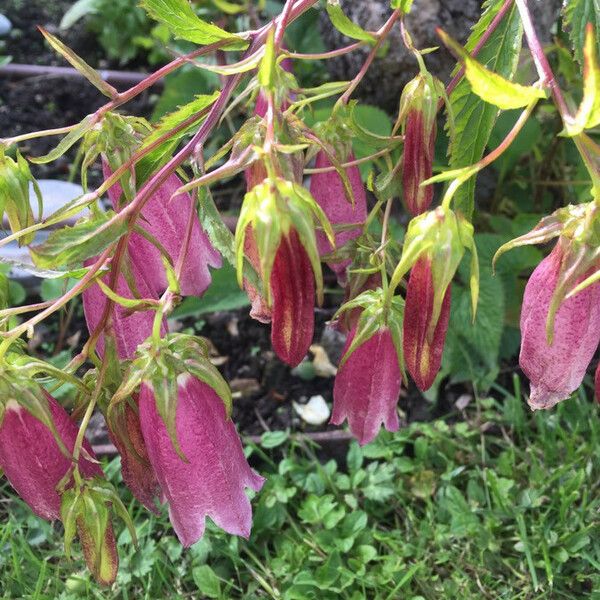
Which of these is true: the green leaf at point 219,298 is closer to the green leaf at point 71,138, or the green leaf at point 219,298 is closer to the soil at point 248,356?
the soil at point 248,356

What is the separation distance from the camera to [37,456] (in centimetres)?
71

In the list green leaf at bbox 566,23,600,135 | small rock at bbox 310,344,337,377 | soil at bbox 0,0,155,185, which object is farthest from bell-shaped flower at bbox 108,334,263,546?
soil at bbox 0,0,155,185

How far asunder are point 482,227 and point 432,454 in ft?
1.60

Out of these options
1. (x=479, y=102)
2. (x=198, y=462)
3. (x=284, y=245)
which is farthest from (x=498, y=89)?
(x=198, y=462)

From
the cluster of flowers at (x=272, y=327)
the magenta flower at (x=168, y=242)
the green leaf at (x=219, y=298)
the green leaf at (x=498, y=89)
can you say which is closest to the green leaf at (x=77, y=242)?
the cluster of flowers at (x=272, y=327)

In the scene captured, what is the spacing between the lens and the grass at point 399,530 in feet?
4.09

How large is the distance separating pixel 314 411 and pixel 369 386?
2.44ft

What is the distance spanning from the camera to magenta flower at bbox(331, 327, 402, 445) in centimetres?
82

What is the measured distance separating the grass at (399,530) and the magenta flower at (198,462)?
0.51 meters

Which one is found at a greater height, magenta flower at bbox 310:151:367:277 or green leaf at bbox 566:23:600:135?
green leaf at bbox 566:23:600:135

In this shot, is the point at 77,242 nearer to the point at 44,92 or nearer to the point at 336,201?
the point at 336,201

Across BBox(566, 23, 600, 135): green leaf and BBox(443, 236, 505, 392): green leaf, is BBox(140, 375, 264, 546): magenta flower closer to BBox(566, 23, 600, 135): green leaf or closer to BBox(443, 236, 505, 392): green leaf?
BBox(566, 23, 600, 135): green leaf

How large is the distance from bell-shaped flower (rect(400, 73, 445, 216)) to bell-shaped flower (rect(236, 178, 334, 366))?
146 mm

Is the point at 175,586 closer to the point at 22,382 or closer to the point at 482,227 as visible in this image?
the point at 22,382
